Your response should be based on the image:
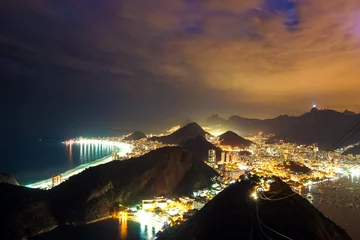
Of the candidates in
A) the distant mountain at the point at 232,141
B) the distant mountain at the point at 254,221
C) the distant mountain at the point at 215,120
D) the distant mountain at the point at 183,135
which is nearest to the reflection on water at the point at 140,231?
the distant mountain at the point at 254,221

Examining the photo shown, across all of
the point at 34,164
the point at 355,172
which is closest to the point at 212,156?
the point at 355,172

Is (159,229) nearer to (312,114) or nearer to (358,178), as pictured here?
(358,178)

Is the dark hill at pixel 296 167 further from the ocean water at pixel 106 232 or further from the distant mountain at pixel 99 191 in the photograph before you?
the ocean water at pixel 106 232

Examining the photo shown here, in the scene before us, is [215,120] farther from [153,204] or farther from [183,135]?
[153,204]

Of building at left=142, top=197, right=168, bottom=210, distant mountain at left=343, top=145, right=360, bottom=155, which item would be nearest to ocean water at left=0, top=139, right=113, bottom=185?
building at left=142, top=197, right=168, bottom=210

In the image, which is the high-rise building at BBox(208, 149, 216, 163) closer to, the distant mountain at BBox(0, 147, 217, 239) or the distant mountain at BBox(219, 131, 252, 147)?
the distant mountain at BBox(0, 147, 217, 239)

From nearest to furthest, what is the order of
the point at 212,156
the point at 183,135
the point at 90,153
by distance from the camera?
the point at 212,156 → the point at 90,153 → the point at 183,135

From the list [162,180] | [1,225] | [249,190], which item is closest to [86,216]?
[1,225]

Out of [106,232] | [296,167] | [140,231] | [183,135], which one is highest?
[183,135]
